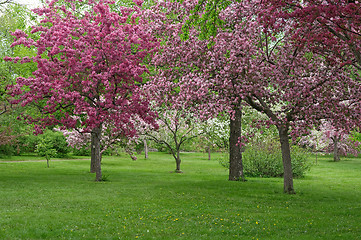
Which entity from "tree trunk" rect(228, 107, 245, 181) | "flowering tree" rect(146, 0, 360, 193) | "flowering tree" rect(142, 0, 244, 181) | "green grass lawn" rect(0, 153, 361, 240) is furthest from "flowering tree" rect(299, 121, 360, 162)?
"flowering tree" rect(142, 0, 244, 181)

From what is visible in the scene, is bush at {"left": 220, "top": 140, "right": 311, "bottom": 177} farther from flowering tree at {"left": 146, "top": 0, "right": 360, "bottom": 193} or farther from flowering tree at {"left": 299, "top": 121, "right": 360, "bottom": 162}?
flowering tree at {"left": 299, "top": 121, "right": 360, "bottom": 162}

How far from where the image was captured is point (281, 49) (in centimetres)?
1557

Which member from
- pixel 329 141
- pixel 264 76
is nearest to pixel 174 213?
pixel 264 76

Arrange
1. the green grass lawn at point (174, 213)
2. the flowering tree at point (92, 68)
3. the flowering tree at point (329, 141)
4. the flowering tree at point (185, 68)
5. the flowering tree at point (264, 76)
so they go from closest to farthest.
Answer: the green grass lawn at point (174, 213) < the flowering tree at point (264, 76) < the flowering tree at point (185, 68) < the flowering tree at point (92, 68) < the flowering tree at point (329, 141)

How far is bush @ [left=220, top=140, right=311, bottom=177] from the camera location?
26469 millimetres

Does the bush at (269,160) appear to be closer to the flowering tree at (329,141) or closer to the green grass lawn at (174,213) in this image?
the green grass lawn at (174,213)

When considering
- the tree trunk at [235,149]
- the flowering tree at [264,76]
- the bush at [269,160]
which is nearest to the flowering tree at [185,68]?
the flowering tree at [264,76]

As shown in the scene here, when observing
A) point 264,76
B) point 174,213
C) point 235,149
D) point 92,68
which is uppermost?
point 92,68

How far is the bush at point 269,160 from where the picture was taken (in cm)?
2647

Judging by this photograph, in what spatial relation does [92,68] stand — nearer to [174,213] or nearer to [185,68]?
[185,68]

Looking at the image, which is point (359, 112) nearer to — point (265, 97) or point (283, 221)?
point (265, 97)

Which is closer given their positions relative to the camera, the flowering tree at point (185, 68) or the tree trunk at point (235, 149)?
the flowering tree at point (185, 68)

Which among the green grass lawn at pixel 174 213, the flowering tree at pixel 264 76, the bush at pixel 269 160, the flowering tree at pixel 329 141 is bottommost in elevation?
the green grass lawn at pixel 174 213

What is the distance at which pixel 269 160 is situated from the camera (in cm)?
2689
